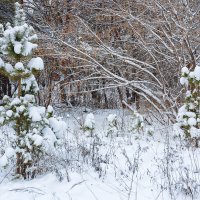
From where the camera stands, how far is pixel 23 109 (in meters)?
5.71

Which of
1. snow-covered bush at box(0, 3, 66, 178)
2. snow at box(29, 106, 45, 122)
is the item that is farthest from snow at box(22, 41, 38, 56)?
snow at box(29, 106, 45, 122)

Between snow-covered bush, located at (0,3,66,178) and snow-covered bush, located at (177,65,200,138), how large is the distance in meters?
2.84

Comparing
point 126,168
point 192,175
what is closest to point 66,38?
point 126,168

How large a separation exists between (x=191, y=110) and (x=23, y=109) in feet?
11.8

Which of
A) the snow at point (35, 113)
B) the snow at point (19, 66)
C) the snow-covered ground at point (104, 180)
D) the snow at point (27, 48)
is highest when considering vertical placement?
the snow at point (27, 48)

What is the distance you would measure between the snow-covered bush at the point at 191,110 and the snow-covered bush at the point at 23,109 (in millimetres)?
2843

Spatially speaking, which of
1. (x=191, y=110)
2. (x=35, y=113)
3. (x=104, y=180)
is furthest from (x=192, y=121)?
(x=35, y=113)

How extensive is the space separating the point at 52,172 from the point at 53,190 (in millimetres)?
656

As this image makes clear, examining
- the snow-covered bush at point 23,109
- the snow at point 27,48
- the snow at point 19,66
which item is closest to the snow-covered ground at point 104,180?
the snow-covered bush at point 23,109

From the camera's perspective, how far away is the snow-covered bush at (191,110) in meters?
7.49

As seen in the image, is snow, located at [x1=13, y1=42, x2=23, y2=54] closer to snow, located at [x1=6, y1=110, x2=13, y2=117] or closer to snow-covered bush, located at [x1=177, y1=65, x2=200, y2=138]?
snow, located at [x1=6, y1=110, x2=13, y2=117]

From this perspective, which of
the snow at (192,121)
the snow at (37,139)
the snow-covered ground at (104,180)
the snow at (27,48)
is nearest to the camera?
the snow-covered ground at (104,180)

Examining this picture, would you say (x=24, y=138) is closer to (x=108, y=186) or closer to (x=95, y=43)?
(x=108, y=186)

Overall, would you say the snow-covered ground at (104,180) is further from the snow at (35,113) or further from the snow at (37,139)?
the snow at (35,113)
